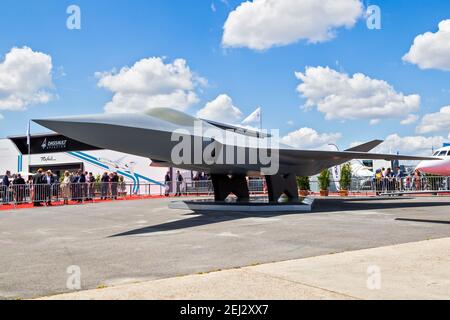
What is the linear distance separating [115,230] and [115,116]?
3050 mm

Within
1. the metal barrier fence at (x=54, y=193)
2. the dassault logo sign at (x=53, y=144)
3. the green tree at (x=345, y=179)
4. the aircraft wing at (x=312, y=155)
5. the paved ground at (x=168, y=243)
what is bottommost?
the paved ground at (x=168, y=243)

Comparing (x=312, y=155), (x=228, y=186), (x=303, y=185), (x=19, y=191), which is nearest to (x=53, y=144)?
(x=19, y=191)

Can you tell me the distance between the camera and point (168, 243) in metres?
7.34

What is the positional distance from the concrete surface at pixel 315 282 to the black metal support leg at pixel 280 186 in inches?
359

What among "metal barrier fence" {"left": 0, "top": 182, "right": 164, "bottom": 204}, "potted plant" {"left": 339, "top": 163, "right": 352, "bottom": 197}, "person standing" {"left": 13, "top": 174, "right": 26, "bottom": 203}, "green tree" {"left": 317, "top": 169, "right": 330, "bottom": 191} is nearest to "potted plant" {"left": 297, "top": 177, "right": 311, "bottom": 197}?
"green tree" {"left": 317, "top": 169, "right": 330, "bottom": 191}

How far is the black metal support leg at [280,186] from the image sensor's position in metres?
14.8

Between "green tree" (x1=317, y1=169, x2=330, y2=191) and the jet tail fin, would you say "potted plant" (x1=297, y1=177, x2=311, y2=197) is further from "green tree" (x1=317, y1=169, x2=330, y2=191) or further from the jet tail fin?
the jet tail fin

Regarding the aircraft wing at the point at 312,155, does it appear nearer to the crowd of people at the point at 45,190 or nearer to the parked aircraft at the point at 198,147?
the parked aircraft at the point at 198,147

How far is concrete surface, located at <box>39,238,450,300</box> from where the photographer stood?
3.89 m

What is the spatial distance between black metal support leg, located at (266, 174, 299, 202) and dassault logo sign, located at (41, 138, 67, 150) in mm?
31911

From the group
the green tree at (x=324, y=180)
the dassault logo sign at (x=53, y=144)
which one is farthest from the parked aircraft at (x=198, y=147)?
the dassault logo sign at (x=53, y=144)

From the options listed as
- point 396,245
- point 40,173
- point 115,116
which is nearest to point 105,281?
point 396,245

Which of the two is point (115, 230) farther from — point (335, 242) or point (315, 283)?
point (315, 283)

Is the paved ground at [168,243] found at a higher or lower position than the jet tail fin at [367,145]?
lower
